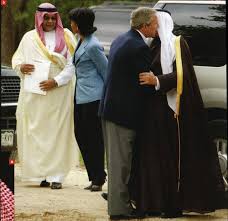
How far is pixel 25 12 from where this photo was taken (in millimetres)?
19797

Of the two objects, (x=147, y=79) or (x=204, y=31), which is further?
(x=204, y=31)

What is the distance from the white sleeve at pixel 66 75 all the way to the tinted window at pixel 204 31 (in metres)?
1.42

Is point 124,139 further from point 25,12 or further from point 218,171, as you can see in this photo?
point 25,12

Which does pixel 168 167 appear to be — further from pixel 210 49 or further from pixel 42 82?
pixel 42 82

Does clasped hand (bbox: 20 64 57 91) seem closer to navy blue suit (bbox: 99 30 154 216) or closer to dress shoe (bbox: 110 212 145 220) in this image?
navy blue suit (bbox: 99 30 154 216)

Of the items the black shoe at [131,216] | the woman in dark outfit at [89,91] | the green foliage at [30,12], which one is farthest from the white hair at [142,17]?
the green foliage at [30,12]

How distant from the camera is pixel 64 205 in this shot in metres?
10.4

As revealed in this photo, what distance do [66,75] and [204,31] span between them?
177 cm

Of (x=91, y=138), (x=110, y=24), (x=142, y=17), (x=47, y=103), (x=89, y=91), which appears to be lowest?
(x=91, y=138)

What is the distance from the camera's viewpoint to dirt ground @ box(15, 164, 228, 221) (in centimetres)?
960

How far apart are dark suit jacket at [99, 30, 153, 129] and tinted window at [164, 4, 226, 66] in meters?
1.16

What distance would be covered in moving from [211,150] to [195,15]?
5.45 feet

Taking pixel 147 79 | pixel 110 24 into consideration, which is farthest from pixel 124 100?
pixel 110 24

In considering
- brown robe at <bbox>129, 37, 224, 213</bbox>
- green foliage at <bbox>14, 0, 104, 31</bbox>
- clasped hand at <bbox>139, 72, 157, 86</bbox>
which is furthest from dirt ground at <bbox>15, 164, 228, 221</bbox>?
green foliage at <bbox>14, 0, 104, 31</bbox>
